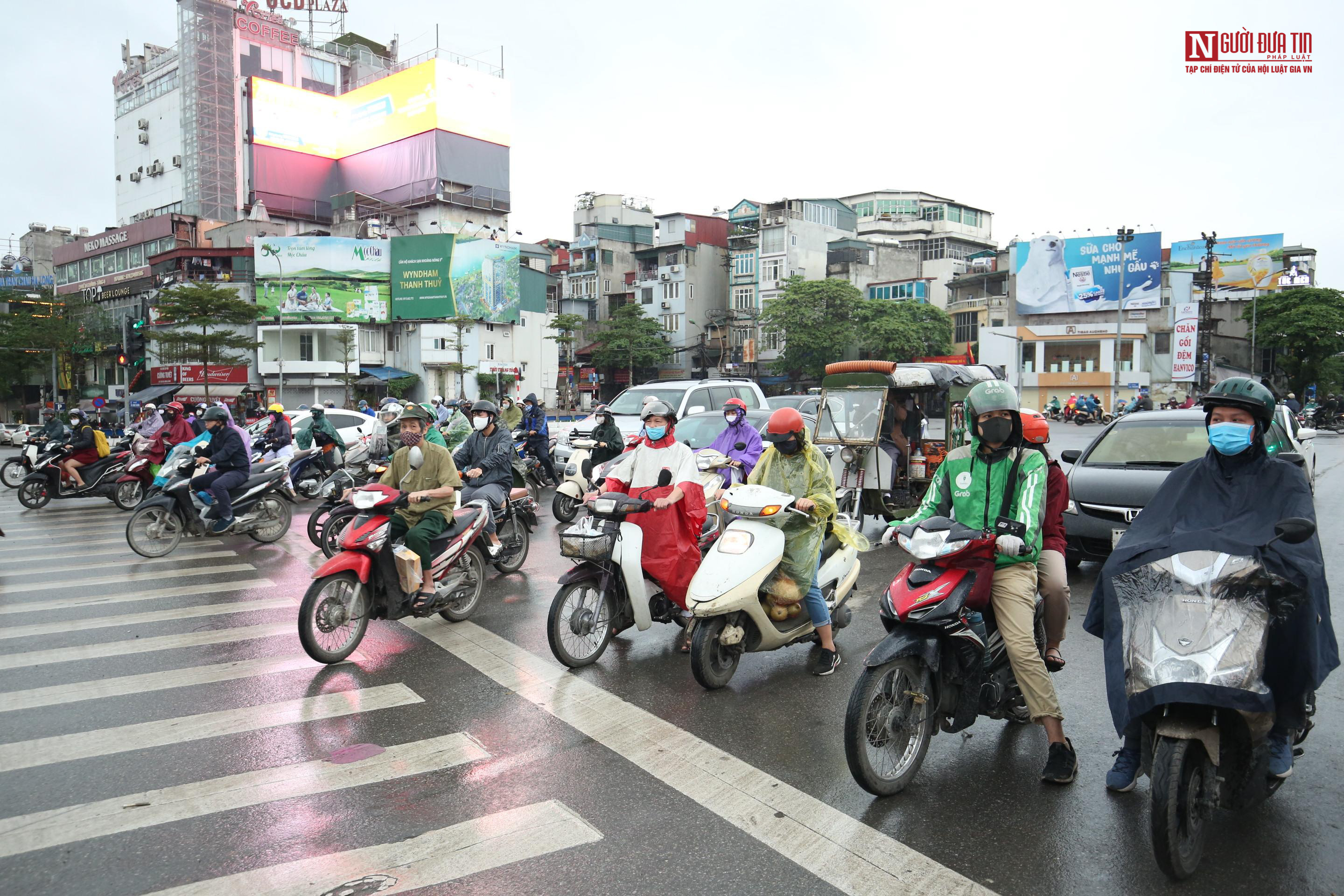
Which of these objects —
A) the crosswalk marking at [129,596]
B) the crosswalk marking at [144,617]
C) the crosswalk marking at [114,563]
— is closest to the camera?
the crosswalk marking at [144,617]

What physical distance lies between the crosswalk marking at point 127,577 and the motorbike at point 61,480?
6.21 meters

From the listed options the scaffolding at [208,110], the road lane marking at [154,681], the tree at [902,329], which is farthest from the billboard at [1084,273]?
the road lane marking at [154,681]

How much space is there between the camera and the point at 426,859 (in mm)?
3309

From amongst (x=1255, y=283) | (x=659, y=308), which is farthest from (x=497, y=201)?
(x=1255, y=283)

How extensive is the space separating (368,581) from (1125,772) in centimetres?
472

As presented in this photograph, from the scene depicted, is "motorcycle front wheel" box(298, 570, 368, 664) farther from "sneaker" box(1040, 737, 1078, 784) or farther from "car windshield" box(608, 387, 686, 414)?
"car windshield" box(608, 387, 686, 414)

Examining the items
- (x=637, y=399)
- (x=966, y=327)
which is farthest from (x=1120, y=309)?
(x=637, y=399)

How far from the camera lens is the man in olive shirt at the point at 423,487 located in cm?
631

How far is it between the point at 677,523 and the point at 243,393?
4653 centimetres

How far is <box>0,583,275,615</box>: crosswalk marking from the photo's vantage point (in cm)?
738

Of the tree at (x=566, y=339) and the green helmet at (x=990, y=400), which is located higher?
the tree at (x=566, y=339)

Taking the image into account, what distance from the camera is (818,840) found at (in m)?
3.44

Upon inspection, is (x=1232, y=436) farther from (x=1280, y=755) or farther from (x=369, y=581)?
(x=369, y=581)

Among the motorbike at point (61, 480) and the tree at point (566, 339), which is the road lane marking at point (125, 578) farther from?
the tree at point (566, 339)
